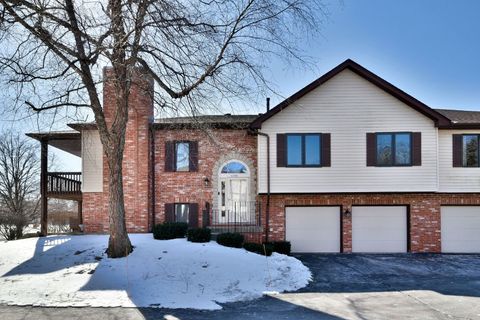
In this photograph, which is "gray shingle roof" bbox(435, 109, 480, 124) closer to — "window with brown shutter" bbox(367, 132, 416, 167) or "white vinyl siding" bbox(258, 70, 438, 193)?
"white vinyl siding" bbox(258, 70, 438, 193)

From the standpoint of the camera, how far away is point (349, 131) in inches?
641

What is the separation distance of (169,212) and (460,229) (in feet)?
38.9

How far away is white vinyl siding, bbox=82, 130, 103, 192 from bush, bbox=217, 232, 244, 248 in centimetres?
607

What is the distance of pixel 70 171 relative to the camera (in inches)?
758

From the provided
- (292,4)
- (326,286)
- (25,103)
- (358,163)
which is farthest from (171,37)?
(358,163)

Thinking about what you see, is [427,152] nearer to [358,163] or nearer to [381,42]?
[358,163]

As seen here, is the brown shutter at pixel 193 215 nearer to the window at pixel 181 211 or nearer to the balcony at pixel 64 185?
the window at pixel 181 211

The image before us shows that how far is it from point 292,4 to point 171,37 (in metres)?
2.96

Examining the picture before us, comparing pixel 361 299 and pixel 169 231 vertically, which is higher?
pixel 169 231

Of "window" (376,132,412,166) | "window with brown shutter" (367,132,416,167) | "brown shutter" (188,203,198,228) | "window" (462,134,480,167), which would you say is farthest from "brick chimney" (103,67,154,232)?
"window" (462,134,480,167)

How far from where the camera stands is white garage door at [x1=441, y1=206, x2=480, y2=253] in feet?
56.0

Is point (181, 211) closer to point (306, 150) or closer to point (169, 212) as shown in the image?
point (169, 212)

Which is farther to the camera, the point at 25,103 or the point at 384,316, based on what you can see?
the point at 25,103

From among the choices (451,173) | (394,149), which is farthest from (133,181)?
(451,173)
